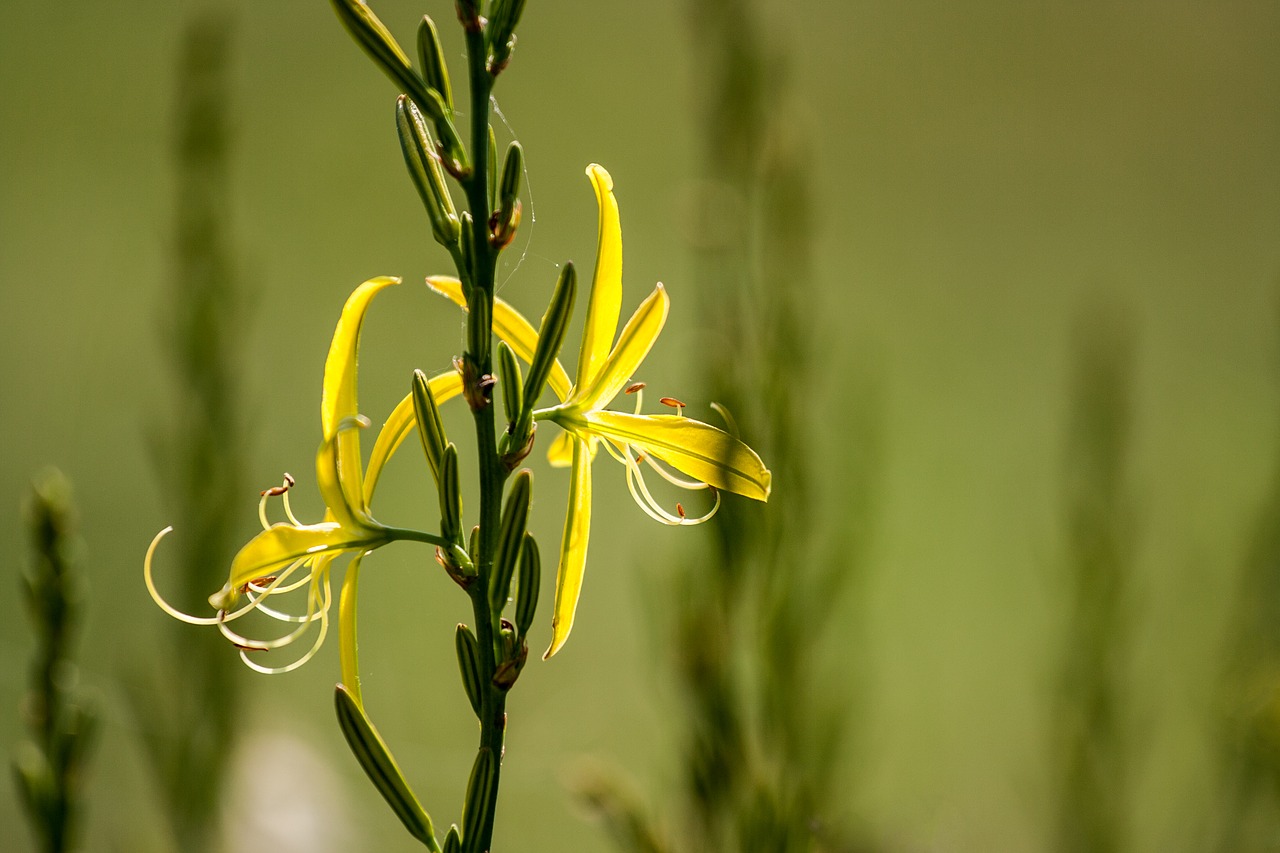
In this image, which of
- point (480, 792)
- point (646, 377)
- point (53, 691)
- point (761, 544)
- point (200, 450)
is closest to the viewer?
point (480, 792)

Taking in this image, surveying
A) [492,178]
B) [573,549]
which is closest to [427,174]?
[492,178]

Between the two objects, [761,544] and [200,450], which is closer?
[761,544]

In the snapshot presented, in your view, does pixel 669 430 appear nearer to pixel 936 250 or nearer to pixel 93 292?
pixel 93 292

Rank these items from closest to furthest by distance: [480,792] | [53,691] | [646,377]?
1. [480,792]
2. [53,691]
3. [646,377]

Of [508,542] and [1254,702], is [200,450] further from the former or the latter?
[1254,702]

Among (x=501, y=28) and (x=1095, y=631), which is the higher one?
(x=501, y=28)

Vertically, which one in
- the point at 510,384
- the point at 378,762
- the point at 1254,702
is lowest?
the point at 1254,702
